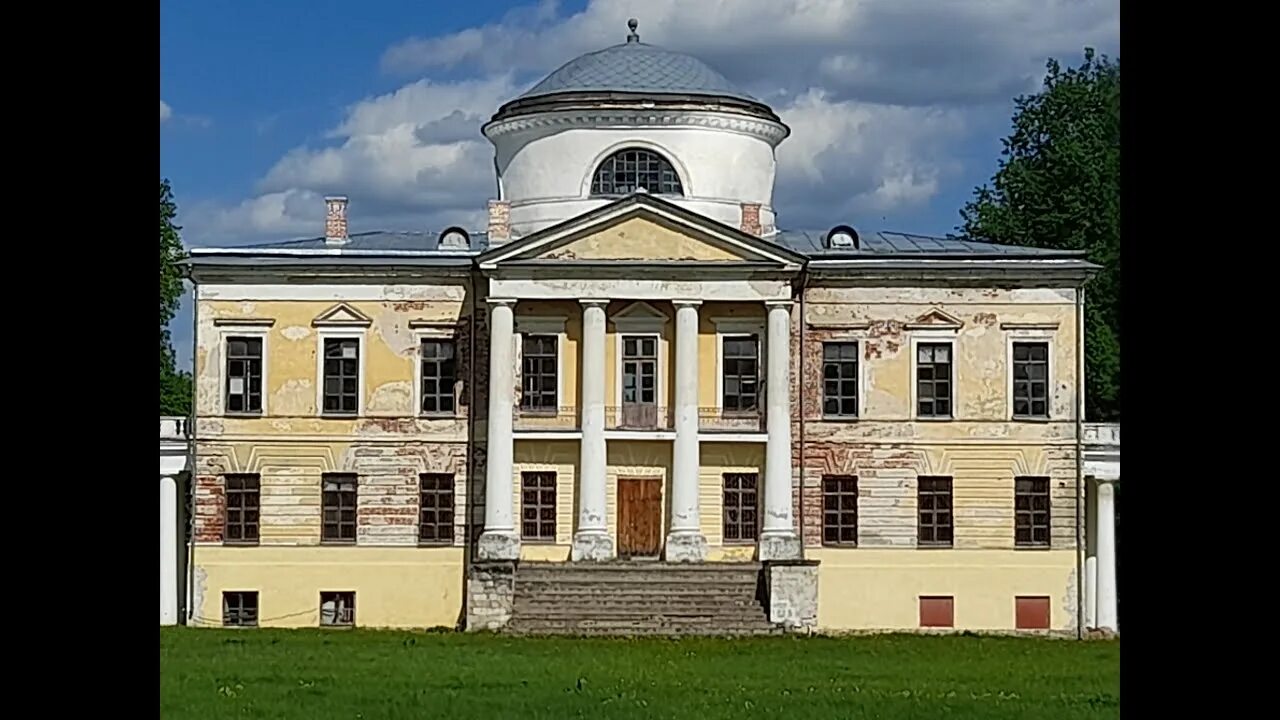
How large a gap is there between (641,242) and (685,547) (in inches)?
201

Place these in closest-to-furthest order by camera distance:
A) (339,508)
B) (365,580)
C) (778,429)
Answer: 1. (778,429)
2. (365,580)
3. (339,508)

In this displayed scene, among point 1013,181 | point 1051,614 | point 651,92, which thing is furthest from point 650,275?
point 1013,181

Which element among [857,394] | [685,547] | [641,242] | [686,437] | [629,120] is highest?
[629,120]

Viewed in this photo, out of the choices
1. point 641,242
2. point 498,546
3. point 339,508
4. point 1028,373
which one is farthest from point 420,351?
point 1028,373

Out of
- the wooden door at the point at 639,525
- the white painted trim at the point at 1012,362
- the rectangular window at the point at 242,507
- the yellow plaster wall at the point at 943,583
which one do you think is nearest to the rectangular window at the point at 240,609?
the rectangular window at the point at 242,507

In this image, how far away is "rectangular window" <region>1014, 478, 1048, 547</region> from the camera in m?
29.7

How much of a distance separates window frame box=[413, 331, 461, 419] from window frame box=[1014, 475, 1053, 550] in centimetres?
964

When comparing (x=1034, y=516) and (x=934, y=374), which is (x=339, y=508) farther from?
(x=1034, y=516)

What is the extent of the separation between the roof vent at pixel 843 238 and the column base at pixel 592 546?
7.60m

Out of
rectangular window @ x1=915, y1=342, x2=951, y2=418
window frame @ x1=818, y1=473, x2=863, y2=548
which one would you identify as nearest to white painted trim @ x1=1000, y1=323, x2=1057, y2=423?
rectangular window @ x1=915, y1=342, x2=951, y2=418

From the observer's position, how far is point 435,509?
29.7 meters

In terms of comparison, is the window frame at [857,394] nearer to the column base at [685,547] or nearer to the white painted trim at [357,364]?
the column base at [685,547]

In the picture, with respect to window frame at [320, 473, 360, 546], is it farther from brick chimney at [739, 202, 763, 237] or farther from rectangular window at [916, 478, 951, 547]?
rectangular window at [916, 478, 951, 547]
